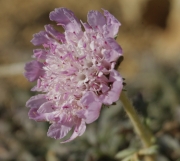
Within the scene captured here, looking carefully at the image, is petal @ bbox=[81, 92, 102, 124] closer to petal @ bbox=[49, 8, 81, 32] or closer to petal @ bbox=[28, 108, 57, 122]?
petal @ bbox=[28, 108, 57, 122]

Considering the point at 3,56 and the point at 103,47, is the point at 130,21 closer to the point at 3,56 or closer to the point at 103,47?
the point at 3,56

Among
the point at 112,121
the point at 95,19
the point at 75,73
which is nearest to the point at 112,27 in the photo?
the point at 95,19

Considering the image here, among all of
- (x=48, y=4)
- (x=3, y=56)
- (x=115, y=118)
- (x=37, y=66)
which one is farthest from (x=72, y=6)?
(x=37, y=66)

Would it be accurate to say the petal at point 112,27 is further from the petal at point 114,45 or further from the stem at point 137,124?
the stem at point 137,124

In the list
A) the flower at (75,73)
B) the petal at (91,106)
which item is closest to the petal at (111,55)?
the flower at (75,73)

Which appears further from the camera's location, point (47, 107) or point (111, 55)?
point (47, 107)

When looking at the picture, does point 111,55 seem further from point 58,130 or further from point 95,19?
point 58,130

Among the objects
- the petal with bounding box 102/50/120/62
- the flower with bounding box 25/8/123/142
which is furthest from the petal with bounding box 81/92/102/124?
the petal with bounding box 102/50/120/62
